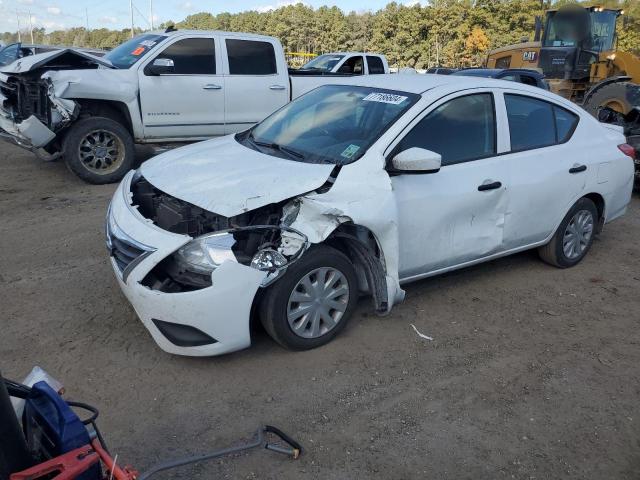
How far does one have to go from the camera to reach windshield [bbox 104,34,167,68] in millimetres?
7949

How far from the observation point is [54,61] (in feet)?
25.0

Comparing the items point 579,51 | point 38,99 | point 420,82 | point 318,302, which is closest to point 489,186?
point 420,82

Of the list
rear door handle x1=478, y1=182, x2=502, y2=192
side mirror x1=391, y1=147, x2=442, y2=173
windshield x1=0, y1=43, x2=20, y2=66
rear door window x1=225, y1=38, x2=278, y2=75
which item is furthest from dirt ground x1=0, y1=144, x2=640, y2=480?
windshield x1=0, y1=43, x2=20, y2=66

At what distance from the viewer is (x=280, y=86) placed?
29.0 ft

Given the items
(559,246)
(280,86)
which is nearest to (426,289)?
(559,246)

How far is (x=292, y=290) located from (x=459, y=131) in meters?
1.82

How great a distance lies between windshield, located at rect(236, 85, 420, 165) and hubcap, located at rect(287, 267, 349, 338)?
784 mm

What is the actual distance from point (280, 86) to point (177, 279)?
611 centimetres

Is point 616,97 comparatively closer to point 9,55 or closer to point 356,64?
point 356,64

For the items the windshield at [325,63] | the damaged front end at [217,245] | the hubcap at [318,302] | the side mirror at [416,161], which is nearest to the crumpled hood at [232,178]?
the damaged front end at [217,245]

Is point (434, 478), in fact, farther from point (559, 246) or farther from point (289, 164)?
point (559, 246)

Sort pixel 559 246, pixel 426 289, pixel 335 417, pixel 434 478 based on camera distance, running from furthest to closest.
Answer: pixel 559 246 → pixel 426 289 → pixel 335 417 → pixel 434 478

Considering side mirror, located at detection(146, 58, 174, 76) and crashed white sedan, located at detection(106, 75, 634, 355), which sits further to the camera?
side mirror, located at detection(146, 58, 174, 76)

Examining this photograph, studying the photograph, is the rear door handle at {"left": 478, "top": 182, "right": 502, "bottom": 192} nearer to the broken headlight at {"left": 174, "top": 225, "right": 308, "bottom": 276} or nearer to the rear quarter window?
the rear quarter window
